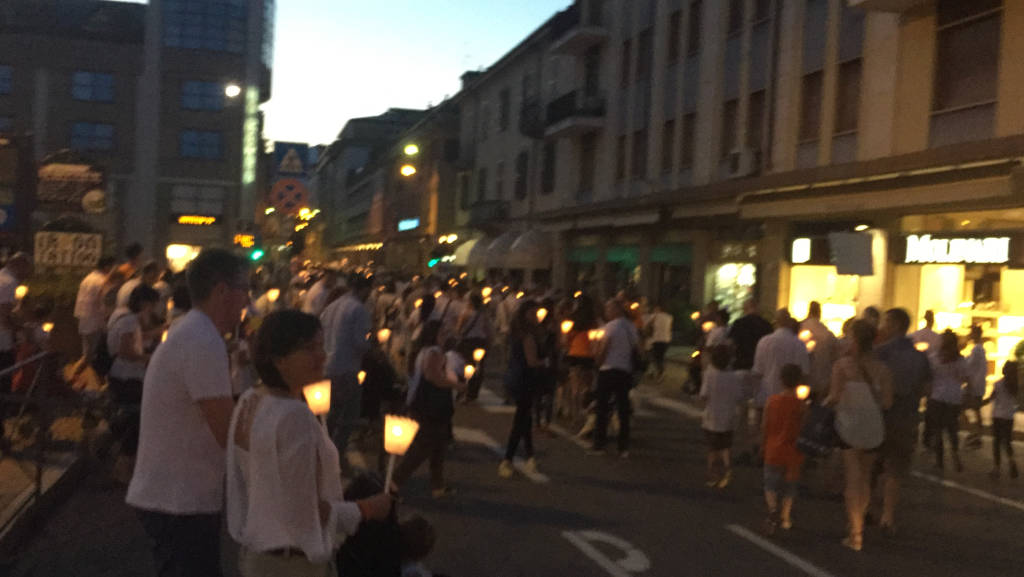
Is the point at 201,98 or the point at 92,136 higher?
the point at 201,98

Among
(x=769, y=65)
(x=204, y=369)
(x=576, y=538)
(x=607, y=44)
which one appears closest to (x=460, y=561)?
(x=576, y=538)

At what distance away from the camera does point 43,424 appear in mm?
8148

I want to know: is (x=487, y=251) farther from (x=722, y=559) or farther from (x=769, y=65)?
(x=722, y=559)

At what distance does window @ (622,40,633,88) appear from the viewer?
32.8 metres

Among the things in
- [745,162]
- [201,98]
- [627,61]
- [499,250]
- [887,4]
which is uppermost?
[201,98]

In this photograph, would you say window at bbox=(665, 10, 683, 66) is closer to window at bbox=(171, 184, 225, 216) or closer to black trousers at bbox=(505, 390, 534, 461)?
black trousers at bbox=(505, 390, 534, 461)

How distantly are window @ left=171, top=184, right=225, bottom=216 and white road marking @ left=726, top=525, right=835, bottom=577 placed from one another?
52243mm

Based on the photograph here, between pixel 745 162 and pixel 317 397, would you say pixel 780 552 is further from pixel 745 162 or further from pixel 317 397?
pixel 745 162

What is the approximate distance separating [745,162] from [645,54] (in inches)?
330

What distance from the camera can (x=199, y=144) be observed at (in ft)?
188

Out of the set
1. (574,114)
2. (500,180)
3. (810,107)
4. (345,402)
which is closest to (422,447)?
(345,402)

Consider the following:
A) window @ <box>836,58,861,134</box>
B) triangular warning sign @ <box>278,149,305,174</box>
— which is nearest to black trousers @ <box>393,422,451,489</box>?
triangular warning sign @ <box>278,149,305,174</box>

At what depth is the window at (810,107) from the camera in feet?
72.5

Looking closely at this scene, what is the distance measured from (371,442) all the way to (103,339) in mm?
3015
